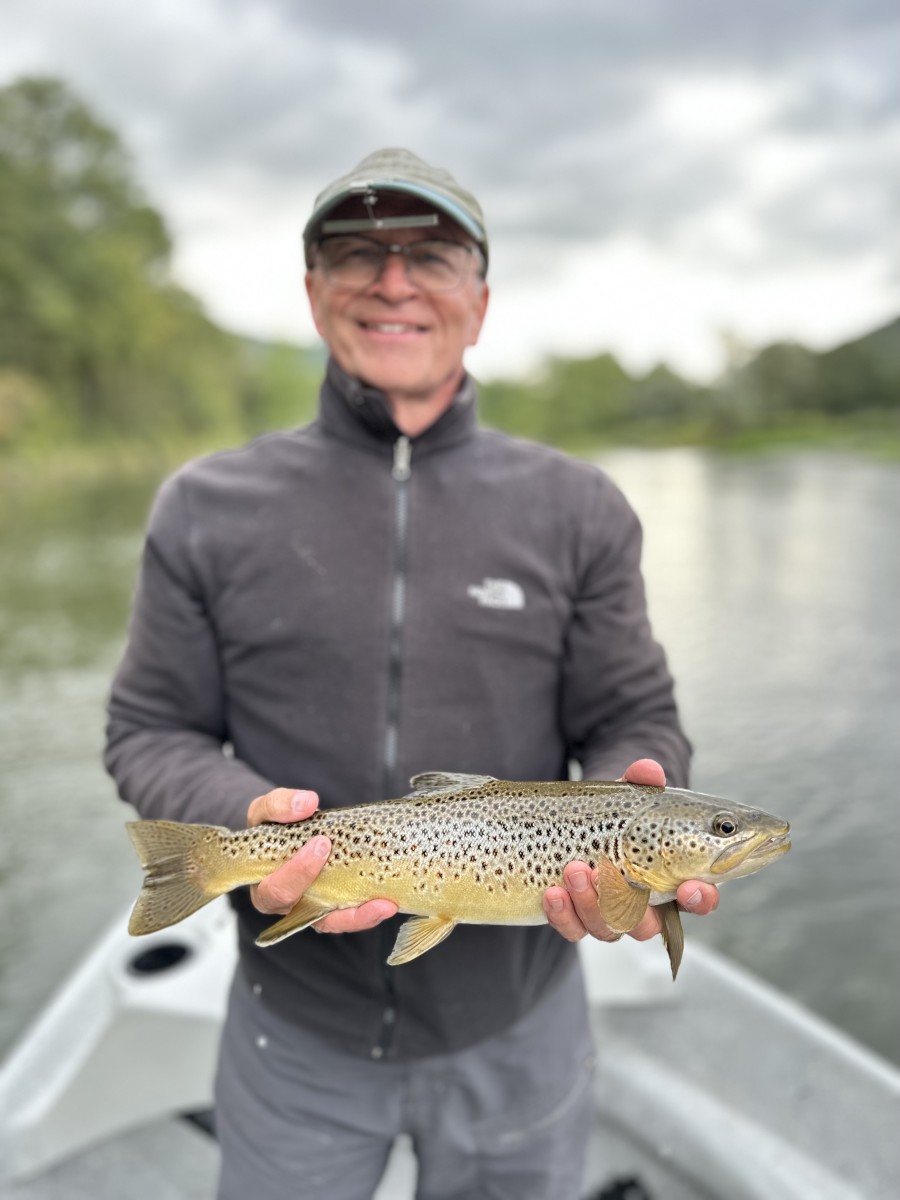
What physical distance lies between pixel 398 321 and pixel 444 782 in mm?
1228

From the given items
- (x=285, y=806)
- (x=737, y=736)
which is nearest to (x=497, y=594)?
(x=285, y=806)

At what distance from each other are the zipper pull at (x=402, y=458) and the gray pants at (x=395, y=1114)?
153 cm

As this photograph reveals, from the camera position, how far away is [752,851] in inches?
85.3

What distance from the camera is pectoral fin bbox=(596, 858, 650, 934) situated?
6.95 ft

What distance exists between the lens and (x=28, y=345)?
61.5 meters

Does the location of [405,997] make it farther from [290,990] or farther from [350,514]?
[350,514]

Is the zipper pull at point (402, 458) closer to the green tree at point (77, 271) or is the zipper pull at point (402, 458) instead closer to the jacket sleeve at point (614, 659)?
the jacket sleeve at point (614, 659)

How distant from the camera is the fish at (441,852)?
88.0 inches

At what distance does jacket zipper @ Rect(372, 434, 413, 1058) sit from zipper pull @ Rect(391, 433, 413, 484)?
0.04 metres

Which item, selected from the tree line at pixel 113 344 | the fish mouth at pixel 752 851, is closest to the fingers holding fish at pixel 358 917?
the fish mouth at pixel 752 851

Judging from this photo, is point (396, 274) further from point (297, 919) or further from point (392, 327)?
point (297, 919)

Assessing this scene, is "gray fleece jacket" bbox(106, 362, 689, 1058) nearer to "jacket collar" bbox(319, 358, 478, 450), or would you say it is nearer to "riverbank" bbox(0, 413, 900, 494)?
"jacket collar" bbox(319, 358, 478, 450)

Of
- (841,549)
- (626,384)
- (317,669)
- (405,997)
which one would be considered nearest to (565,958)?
(405,997)

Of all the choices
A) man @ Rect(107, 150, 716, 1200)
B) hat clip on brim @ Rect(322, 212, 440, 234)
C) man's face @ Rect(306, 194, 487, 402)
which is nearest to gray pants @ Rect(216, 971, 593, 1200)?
man @ Rect(107, 150, 716, 1200)
